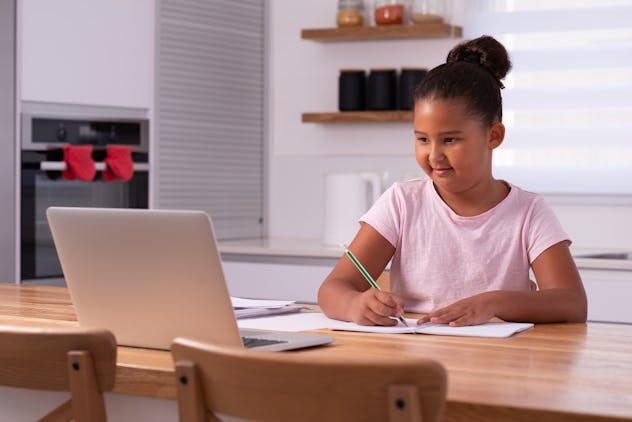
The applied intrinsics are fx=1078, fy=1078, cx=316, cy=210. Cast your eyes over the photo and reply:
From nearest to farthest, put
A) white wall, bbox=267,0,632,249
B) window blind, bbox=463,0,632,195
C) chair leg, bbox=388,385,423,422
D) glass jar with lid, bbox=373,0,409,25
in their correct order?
1. chair leg, bbox=388,385,423,422
2. window blind, bbox=463,0,632,195
3. glass jar with lid, bbox=373,0,409,25
4. white wall, bbox=267,0,632,249

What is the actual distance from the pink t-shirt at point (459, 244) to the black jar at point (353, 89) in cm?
197

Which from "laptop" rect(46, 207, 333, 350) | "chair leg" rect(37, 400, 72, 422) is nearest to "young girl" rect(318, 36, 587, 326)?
"laptop" rect(46, 207, 333, 350)

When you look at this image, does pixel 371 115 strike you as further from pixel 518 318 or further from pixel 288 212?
pixel 518 318

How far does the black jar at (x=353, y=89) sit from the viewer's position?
4.11 meters

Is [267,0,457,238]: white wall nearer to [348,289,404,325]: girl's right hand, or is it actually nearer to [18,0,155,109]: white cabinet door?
[18,0,155,109]: white cabinet door

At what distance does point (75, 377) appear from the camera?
1.31 m

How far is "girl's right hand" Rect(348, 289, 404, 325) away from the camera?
1781 mm

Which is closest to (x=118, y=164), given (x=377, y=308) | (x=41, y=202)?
(x=41, y=202)

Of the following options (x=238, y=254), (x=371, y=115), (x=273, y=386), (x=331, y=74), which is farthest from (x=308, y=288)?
(x=273, y=386)

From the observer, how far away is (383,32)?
4.04 metres

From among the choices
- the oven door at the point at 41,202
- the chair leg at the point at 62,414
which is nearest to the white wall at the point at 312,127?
the oven door at the point at 41,202

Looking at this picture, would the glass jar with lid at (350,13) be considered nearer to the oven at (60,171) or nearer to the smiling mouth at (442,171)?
the oven at (60,171)

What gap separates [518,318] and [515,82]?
2232 mm

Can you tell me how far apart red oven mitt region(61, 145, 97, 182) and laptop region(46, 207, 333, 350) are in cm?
190
